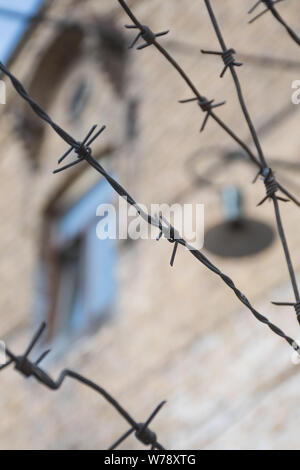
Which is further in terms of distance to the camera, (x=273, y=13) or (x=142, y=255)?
(x=142, y=255)

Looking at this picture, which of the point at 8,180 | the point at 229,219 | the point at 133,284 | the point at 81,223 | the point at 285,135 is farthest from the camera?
the point at 8,180

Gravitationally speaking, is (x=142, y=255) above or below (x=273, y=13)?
below

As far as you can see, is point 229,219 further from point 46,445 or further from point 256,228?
point 46,445

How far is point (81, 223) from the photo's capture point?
708 centimetres

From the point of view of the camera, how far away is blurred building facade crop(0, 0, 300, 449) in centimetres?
481

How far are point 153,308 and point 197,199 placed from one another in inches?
30.0

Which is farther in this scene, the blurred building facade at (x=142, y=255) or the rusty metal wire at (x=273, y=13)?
the blurred building facade at (x=142, y=255)

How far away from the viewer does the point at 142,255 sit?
5852 mm

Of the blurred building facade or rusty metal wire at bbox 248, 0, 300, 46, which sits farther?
the blurred building facade

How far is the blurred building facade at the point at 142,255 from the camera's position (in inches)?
189
